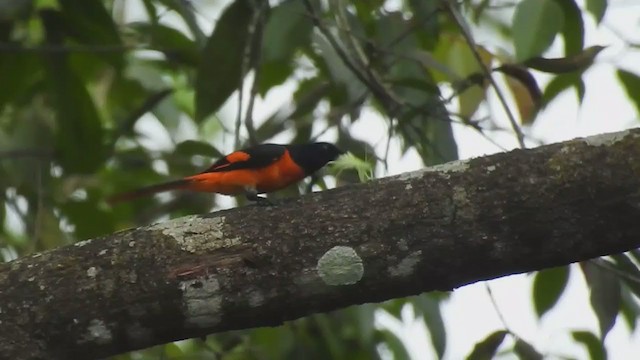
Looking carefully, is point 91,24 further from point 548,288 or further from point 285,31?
point 548,288

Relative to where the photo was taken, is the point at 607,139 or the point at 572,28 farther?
the point at 572,28

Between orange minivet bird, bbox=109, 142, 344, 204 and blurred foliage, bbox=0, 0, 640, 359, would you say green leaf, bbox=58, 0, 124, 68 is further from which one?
orange minivet bird, bbox=109, 142, 344, 204

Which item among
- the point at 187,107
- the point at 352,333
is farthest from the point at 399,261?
the point at 187,107

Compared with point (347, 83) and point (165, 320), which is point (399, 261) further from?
point (347, 83)

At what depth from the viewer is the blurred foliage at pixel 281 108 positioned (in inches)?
146

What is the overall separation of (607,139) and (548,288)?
119cm

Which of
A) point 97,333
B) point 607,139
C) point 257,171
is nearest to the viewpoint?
point 97,333

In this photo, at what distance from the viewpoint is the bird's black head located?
3686 millimetres

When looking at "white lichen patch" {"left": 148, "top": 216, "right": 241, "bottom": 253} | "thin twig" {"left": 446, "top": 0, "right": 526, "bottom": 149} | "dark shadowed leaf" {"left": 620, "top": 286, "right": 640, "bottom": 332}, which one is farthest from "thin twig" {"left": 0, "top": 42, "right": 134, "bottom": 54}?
"dark shadowed leaf" {"left": 620, "top": 286, "right": 640, "bottom": 332}

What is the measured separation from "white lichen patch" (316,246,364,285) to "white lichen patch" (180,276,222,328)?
227 mm

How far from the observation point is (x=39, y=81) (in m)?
4.45

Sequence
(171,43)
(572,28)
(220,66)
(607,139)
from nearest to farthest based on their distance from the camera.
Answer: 1. (607,139)
2. (572,28)
3. (220,66)
4. (171,43)

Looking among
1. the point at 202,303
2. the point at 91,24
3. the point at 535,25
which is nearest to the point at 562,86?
the point at 535,25

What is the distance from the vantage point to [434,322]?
4.01 meters
